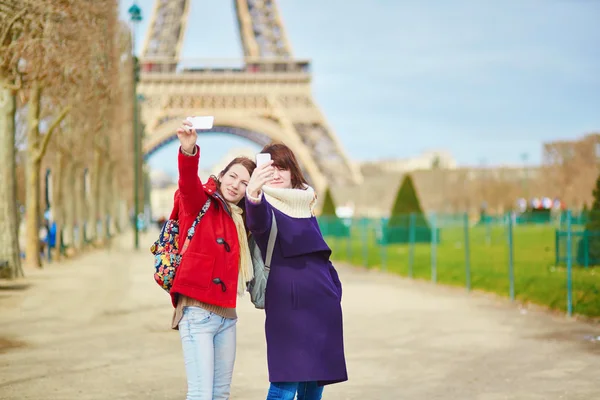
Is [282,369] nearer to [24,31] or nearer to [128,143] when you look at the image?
[24,31]

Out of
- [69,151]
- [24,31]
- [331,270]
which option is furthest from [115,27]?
[331,270]

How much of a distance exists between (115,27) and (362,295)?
17067 millimetres

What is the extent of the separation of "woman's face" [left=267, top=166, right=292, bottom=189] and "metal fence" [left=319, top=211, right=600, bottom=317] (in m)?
8.28

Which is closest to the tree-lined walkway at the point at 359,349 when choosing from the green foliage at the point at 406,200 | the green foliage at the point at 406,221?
the green foliage at the point at 406,221

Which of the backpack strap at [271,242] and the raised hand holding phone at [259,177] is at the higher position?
the raised hand holding phone at [259,177]

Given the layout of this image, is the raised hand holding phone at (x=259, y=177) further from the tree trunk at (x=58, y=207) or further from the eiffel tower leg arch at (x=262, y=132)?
the eiffel tower leg arch at (x=262, y=132)

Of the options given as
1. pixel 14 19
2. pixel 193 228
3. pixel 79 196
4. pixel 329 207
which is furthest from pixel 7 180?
pixel 329 207

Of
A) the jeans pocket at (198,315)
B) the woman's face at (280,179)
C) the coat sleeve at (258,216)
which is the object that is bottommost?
the jeans pocket at (198,315)

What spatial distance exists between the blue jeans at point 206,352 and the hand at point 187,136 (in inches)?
28.5

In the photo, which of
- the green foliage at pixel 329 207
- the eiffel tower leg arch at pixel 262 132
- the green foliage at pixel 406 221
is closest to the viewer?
the green foliage at pixel 406 221

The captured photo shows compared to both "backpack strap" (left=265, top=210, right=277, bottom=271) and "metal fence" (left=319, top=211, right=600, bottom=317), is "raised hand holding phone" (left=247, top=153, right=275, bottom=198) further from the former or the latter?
"metal fence" (left=319, top=211, right=600, bottom=317)

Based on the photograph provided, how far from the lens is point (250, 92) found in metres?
66.5

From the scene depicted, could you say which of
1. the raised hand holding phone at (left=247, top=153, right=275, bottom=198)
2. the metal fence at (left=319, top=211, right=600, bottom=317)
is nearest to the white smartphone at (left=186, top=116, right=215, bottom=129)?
the raised hand holding phone at (left=247, top=153, right=275, bottom=198)

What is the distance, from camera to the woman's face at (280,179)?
4.57m
